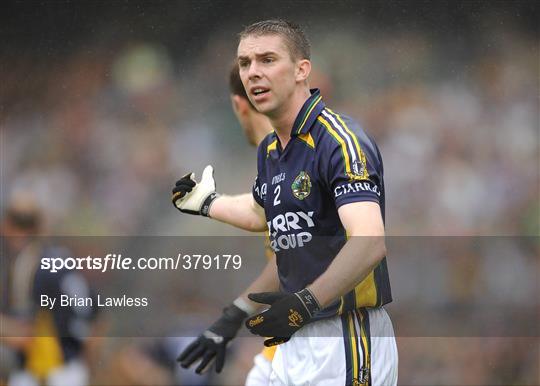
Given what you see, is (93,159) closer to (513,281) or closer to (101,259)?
(101,259)

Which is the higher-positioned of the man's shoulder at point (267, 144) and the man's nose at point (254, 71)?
the man's nose at point (254, 71)

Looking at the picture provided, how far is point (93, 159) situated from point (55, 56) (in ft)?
3.05

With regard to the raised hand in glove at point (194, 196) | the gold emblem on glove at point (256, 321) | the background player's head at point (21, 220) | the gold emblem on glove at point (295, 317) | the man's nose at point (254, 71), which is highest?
the background player's head at point (21, 220)

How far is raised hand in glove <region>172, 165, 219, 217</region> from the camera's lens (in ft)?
11.5

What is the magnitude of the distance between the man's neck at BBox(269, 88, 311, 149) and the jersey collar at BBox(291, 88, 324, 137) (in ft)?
0.08

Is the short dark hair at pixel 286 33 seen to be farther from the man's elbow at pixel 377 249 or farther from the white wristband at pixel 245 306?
the white wristband at pixel 245 306

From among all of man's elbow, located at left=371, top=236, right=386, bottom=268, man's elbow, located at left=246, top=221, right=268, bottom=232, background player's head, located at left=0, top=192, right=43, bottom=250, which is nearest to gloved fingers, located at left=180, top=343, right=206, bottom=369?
man's elbow, located at left=246, top=221, right=268, bottom=232

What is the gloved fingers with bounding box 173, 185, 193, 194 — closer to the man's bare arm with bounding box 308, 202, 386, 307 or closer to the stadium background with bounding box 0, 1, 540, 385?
the man's bare arm with bounding box 308, 202, 386, 307

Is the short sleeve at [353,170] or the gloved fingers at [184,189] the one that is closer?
the short sleeve at [353,170]

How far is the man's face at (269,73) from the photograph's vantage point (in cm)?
289

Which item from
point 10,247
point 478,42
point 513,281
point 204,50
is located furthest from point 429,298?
point 10,247

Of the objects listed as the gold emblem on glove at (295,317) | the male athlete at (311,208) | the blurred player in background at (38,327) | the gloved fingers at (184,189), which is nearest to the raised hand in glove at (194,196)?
the gloved fingers at (184,189)

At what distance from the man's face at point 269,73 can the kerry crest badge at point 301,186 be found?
0.83 ft

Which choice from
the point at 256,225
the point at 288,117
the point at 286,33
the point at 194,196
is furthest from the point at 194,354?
the point at 286,33
